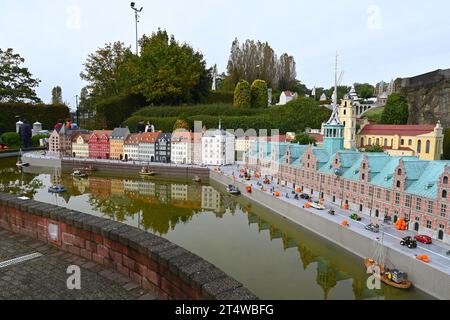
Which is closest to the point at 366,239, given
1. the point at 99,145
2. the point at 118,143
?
the point at 118,143

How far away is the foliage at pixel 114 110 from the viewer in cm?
8606

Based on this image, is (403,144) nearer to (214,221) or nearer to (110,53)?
(214,221)

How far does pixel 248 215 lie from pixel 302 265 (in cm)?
1355

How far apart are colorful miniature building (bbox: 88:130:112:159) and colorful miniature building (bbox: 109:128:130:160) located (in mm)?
1197

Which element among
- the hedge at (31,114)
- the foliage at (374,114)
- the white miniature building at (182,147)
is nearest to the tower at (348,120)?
the foliage at (374,114)

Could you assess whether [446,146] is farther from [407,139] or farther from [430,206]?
[430,206]

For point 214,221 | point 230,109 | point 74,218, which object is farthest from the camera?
point 230,109

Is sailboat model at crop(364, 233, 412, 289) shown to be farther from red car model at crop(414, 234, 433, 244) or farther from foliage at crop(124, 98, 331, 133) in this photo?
foliage at crop(124, 98, 331, 133)

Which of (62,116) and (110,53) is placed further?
(62,116)

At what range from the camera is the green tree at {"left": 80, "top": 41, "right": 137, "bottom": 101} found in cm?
9419

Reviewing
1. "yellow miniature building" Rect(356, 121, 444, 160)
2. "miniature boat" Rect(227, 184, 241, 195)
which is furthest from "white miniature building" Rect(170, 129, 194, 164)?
"yellow miniature building" Rect(356, 121, 444, 160)

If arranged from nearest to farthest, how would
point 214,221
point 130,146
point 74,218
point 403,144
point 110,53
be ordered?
point 74,218 < point 214,221 < point 403,144 < point 130,146 < point 110,53

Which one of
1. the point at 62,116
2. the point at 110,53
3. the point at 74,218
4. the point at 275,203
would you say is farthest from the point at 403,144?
the point at 62,116
